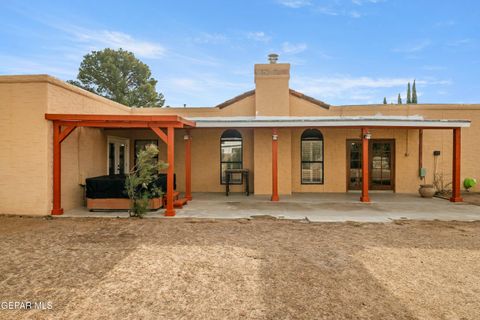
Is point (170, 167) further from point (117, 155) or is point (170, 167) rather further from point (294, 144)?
point (294, 144)

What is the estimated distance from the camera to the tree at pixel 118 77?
2667 cm

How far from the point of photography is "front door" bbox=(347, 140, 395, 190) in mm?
12000

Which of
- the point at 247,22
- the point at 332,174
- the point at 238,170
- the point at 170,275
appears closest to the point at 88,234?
the point at 170,275

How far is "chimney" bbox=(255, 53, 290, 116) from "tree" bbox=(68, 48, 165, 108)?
19.2 meters

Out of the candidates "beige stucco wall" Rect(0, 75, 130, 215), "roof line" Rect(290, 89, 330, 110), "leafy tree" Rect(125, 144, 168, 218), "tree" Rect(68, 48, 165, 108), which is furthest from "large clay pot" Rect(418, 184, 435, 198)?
"tree" Rect(68, 48, 165, 108)

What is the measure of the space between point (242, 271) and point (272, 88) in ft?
28.9

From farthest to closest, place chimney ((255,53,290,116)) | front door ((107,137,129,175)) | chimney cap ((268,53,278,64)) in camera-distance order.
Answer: chimney cap ((268,53,278,64)) < chimney ((255,53,290,116)) < front door ((107,137,129,175))

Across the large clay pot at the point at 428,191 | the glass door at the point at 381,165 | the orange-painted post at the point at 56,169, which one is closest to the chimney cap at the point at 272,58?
the glass door at the point at 381,165

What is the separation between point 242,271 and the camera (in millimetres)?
3943

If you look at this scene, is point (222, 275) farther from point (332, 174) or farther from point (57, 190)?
point (332, 174)

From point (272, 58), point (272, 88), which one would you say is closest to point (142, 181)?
point (272, 88)

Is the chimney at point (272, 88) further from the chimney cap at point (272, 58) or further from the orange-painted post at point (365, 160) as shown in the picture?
the orange-painted post at point (365, 160)

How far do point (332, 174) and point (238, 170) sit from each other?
3.94 m

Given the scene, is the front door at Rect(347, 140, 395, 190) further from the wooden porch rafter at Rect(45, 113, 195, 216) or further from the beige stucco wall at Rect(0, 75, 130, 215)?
the beige stucco wall at Rect(0, 75, 130, 215)
